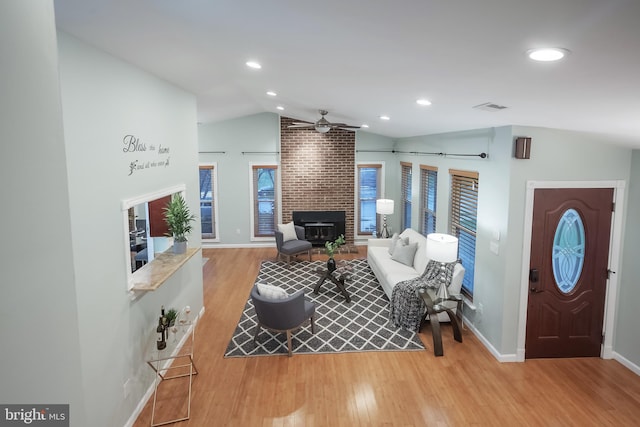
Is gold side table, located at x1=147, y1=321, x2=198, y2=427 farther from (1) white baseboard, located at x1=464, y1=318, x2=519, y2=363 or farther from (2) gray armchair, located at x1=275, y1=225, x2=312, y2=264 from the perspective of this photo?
(1) white baseboard, located at x1=464, y1=318, x2=519, y2=363

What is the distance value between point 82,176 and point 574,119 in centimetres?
393

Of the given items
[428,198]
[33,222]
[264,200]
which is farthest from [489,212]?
[264,200]

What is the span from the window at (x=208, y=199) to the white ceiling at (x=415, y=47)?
5.15 meters

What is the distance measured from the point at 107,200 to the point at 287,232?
534 cm

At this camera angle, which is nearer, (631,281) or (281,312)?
(631,281)

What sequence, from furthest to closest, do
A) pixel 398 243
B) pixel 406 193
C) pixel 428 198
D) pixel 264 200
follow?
pixel 264 200 < pixel 406 193 < pixel 428 198 < pixel 398 243

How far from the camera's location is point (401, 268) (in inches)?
242

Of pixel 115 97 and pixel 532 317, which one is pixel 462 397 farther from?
pixel 115 97

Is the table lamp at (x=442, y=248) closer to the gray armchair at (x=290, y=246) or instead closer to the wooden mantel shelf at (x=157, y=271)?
the wooden mantel shelf at (x=157, y=271)

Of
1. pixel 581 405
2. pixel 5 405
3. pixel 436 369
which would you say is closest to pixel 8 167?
pixel 5 405

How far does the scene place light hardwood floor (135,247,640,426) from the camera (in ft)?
11.1

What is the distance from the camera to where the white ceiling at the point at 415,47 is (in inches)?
60.7

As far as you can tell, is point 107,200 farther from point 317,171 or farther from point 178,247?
point 317,171

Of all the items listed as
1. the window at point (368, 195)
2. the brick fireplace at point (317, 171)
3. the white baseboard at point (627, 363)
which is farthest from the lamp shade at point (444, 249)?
the window at point (368, 195)
